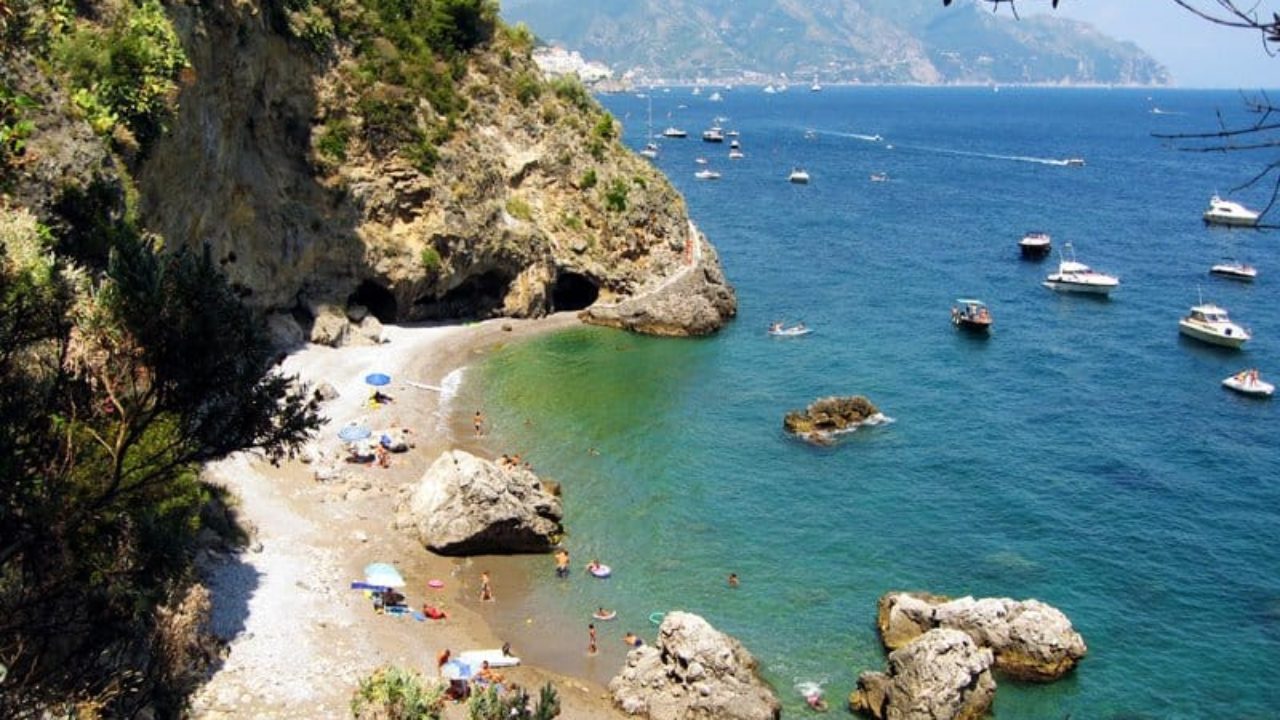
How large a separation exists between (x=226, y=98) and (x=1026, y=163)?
131 metres

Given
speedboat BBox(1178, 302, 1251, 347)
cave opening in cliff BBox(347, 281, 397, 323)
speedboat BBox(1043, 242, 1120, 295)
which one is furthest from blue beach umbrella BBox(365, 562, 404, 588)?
speedboat BBox(1043, 242, 1120, 295)

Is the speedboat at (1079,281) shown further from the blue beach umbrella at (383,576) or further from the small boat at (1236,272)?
the blue beach umbrella at (383,576)

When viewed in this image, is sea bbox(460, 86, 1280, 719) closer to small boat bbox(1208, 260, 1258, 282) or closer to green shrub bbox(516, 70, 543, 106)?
small boat bbox(1208, 260, 1258, 282)

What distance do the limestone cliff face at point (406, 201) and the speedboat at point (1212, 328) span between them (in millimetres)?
27987

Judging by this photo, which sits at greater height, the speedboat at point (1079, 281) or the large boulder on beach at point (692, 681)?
the speedboat at point (1079, 281)

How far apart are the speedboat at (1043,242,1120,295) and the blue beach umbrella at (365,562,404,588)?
57.7 m

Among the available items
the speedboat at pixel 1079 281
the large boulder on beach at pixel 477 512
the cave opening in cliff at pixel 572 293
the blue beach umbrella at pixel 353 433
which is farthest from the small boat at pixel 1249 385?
the blue beach umbrella at pixel 353 433

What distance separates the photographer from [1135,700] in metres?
28.1

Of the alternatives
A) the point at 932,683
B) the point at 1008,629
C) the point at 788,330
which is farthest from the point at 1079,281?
the point at 932,683

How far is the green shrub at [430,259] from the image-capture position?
56.1 meters

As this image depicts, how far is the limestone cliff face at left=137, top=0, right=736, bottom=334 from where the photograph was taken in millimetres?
42812

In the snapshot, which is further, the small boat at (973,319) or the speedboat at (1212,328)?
the small boat at (973,319)

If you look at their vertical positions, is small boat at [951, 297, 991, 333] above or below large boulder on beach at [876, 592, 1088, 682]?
above

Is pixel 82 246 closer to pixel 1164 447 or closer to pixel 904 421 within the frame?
pixel 904 421
